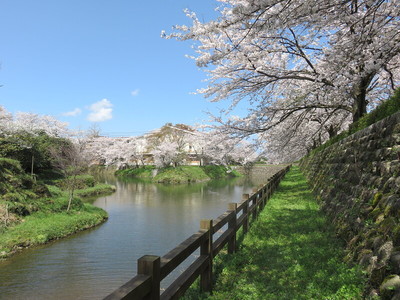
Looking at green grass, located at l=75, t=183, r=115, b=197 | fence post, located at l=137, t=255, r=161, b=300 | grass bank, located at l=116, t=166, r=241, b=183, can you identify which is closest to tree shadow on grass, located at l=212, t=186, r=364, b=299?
fence post, located at l=137, t=255, r=161, b=300

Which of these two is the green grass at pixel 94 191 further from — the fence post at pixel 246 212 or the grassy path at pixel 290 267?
the grassy path at pixel 290 267

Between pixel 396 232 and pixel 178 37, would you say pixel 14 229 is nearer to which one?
pixel 178 37

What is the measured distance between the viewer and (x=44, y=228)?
1252 centimetres

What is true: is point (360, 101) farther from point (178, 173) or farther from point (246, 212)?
point (178, 173)

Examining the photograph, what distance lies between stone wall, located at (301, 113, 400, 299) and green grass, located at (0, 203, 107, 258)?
36.9 feet

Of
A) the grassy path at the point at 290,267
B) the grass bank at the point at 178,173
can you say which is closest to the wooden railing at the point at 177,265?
the grassy path at the point at 290,267

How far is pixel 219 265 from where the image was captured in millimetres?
5352

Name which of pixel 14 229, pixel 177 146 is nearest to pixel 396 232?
pixel 14 229

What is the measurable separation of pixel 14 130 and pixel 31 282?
2608cm

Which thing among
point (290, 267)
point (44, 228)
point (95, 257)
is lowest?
point (95, 257)

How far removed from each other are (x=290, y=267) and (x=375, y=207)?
1622 millimetres

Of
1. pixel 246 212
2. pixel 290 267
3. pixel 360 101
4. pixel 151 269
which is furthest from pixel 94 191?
pixel 151 269

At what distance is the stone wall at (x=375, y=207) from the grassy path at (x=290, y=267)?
0.28 m

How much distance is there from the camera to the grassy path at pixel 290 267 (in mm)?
3725
